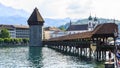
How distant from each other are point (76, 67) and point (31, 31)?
9153 cm

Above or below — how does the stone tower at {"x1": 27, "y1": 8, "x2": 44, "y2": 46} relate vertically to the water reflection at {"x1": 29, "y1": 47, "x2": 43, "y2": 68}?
above

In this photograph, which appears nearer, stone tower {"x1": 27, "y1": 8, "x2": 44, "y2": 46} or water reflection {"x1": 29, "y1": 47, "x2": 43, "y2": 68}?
water reflection {"x1": 29, "y1": 47, "x2": 43, "y2": 68}

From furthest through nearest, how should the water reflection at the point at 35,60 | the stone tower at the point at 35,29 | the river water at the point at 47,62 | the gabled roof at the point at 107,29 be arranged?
the stone tower at the point at 35,29
the gabled roof at the point at 107,29
the water reflection at the point at 35,60
the river water at the point at 47,62

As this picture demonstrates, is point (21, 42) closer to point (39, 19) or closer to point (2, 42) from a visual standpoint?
point (2, 42)

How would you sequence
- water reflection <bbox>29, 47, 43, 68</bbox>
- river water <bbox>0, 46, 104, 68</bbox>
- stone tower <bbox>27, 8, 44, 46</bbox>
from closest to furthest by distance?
river water <bbox>0, 46, 104, 68</bbox> < water reflection <bbox>29, 47, 43, 68</bbox> < stone tower <bbox>27, 8, 44, 46</bbox>

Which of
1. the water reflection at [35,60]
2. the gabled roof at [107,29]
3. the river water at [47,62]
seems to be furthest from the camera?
the gabled roof at [107,29]

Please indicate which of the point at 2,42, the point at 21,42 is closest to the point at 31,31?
the point at 2,42

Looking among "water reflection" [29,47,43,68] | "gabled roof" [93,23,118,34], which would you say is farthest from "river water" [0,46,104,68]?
"gabled roof" [93,23,118,34]

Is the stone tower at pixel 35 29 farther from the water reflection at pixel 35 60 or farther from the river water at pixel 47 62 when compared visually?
the river water at pixel 47 62

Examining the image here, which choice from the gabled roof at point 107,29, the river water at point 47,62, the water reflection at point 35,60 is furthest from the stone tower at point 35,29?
the gabled roof at point 107,29

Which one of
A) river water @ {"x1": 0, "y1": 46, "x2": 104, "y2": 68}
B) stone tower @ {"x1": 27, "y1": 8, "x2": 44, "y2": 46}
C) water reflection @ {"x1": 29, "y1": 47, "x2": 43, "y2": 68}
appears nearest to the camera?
river water @ {"x1": 0, "y1": 46, "x2": 104, "y2": 68}

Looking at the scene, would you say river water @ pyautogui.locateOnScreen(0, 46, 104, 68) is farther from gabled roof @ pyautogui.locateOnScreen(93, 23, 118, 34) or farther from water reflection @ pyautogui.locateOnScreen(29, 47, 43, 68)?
gabled roof @ pyautogui.locateOnScreen(93, 23, 118, 34)

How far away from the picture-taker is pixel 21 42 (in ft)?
568

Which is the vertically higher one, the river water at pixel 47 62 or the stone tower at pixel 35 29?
the stone tower at pixel 35 29
